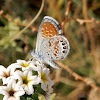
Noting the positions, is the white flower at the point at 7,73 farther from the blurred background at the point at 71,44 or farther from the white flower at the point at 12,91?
the blurred background at the point at 71,44

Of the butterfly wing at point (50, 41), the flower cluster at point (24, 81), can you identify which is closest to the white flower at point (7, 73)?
the flower cluster at point (24, 81)

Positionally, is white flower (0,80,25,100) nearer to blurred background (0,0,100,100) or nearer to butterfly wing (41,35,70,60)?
butterfly wing (41,35,70,60)

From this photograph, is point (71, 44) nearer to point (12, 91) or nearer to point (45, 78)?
point (45, 78)

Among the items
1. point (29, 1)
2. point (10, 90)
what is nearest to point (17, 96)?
point (10, 90)

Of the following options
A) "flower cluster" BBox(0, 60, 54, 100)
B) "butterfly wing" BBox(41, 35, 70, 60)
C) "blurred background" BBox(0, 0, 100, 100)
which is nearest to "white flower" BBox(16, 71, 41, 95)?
"flower cluster" BBox(0, 60, 54, 100)

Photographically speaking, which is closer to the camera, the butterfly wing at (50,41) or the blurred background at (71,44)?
the butterfly wing at (50,41)

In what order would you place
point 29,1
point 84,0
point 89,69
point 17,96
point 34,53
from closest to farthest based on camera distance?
1. point 17,96
2. point 34,53
3. point 84,0
4. point 89,69
5. point 29,1

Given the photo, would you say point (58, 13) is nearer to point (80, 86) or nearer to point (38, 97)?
point (80, 86)
